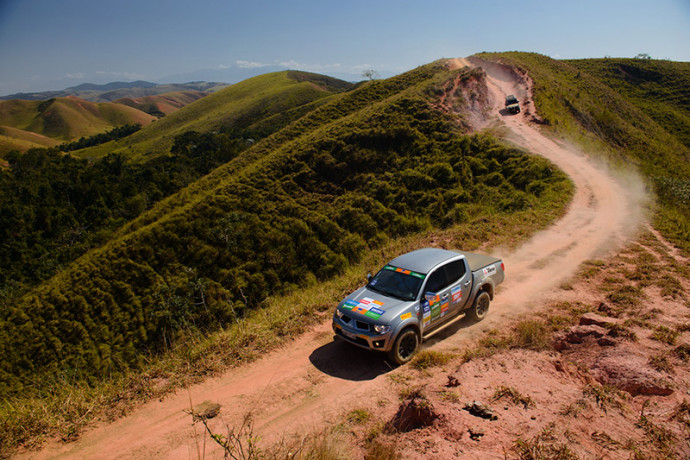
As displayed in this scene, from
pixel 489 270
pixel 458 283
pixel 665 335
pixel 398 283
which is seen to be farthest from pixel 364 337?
pixel 665 335

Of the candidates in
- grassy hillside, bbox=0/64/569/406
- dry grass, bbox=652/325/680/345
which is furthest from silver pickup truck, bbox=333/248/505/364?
grassy hillside, bbox=0/64/569/406

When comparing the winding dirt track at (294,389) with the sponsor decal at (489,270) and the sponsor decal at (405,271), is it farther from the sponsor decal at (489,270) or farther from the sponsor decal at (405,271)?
the sponsor decal at (405,271)

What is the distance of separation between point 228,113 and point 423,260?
10195cm

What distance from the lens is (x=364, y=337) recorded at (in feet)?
22.0

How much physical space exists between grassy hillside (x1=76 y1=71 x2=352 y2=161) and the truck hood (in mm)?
72796

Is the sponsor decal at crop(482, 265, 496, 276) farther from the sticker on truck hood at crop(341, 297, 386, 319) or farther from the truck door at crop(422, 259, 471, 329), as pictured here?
the sticker on truck hood at crop(341, 297, 386, 319)

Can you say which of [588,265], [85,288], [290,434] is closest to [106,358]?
[85,288]

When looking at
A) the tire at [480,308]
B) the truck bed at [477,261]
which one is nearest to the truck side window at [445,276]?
the truck bed at [477,261]

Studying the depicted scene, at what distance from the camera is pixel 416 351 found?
7145 mm

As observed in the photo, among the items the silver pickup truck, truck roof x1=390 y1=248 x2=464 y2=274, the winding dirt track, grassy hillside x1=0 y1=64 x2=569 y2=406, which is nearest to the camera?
the winding dirt track

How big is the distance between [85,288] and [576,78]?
5218 centimetres

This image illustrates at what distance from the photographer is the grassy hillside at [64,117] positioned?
148250mm

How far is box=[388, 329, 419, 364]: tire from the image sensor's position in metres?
6.66

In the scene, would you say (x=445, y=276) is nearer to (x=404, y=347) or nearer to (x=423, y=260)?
(x=423, y=260)
